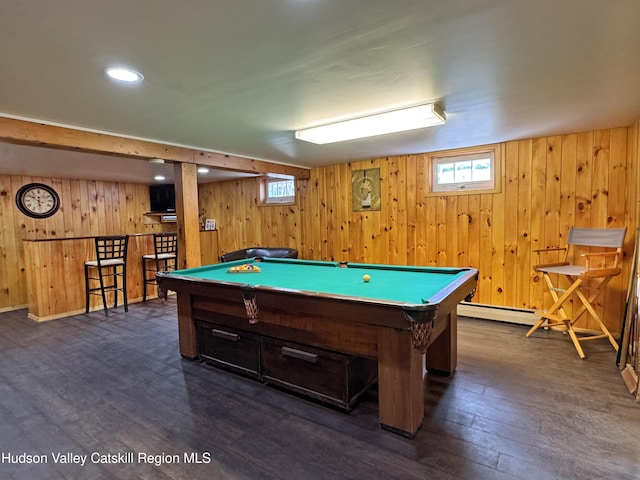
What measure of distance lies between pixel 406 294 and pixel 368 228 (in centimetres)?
299

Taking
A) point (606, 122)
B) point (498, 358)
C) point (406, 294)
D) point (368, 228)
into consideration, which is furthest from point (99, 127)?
point (606, 122)

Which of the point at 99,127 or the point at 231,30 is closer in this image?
the point at 231,30

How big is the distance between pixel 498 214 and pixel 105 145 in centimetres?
433

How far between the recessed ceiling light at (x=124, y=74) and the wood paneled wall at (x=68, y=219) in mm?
4123

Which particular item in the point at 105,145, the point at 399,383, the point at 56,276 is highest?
the point at 105,145

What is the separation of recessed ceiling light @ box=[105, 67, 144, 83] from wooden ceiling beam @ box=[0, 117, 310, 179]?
4.24 feet

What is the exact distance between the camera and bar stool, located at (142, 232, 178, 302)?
219 inches

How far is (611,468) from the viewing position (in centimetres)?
172

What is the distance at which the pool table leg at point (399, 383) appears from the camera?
199 centimetres

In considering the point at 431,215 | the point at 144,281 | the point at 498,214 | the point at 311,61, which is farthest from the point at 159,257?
the point at 498,214

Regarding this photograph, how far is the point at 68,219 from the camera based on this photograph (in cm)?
628

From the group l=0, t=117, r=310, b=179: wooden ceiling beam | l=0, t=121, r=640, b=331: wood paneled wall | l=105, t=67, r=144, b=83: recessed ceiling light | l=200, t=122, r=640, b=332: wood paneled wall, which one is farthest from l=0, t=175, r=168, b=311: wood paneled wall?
l=105, t=67, r=144, b=83: recessed ceiling light

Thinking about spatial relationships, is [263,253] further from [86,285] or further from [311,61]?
[311,61]

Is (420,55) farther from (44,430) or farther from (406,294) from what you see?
(44,430)
